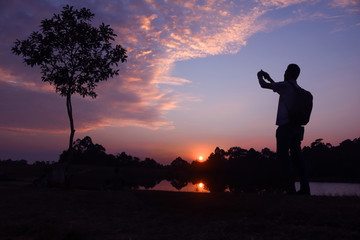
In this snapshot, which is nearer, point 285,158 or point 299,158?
point 285,158

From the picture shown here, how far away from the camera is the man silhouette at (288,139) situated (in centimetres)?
929

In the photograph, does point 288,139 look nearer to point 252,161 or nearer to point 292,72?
point 292,72

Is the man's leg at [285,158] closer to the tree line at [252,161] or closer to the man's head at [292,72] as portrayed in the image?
the man's head at [292,72]

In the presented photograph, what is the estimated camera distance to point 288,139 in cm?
940

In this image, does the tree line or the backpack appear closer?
the backpack

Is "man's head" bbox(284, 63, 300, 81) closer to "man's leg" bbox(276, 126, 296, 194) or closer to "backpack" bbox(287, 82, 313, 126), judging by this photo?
"backpack" bbox(287, 82, 313, 126)

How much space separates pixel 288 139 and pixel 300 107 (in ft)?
3.68

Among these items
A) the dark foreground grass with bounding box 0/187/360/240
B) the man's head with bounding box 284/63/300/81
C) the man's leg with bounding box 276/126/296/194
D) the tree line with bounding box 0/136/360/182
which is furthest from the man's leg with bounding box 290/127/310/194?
the tree line with bounding box 0/136/360/182

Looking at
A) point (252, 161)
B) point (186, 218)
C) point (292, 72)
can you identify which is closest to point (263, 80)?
point (292, 72)

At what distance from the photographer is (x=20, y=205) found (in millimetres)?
9102

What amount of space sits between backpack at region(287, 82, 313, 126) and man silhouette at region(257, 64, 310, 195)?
0.11 m

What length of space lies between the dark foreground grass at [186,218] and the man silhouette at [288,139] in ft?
2.65

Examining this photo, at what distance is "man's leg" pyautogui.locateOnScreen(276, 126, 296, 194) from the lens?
9.27 m

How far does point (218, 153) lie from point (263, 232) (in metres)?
90.1
